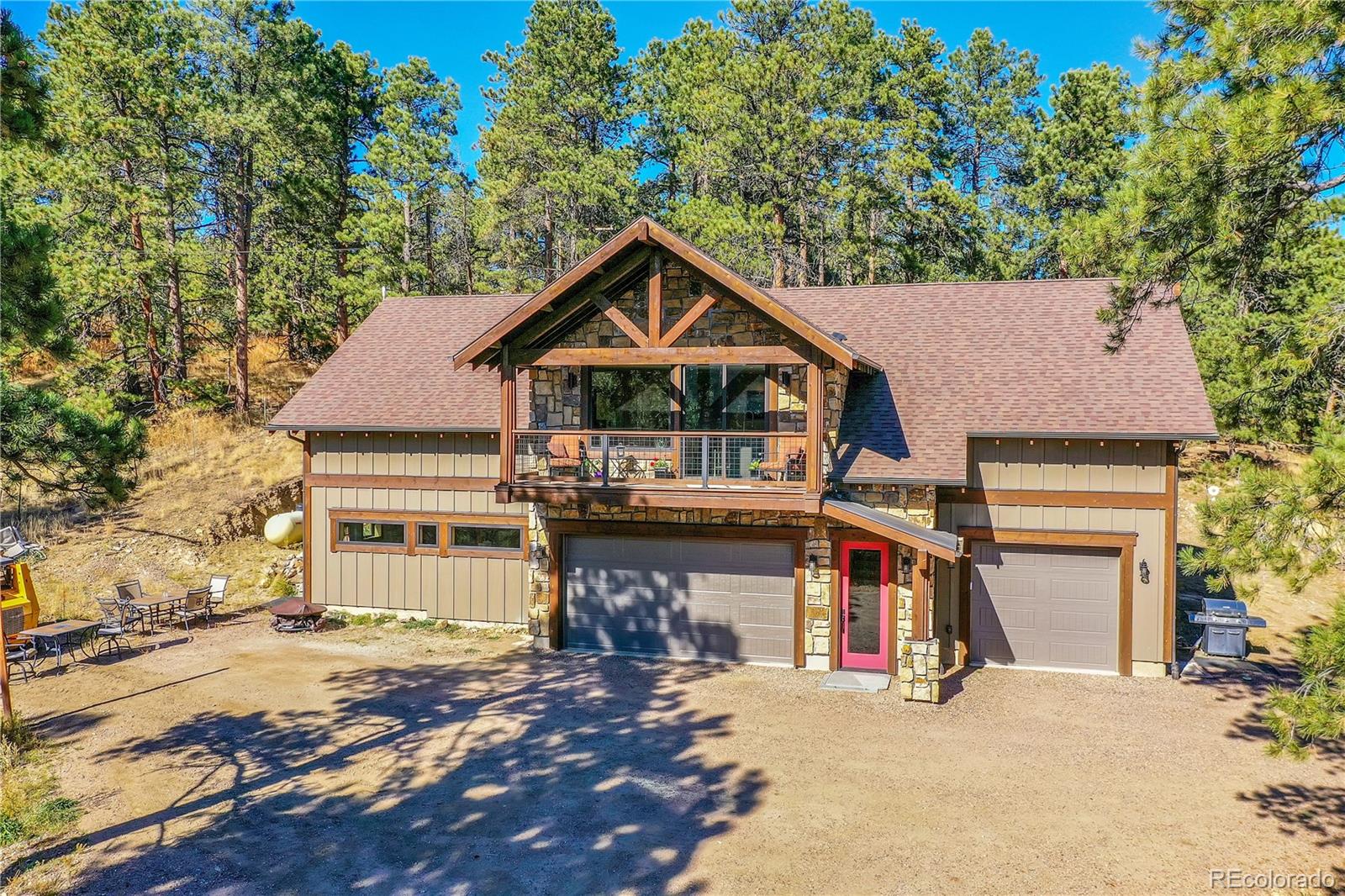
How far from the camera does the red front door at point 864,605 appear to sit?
1243cm

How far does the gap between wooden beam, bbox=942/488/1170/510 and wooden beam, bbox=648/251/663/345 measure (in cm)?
531

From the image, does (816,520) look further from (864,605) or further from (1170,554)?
(1170,554)

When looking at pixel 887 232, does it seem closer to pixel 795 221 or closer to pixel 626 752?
pixel 795 221

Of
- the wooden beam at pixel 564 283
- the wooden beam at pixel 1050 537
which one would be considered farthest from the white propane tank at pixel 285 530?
the wooden beam at pixel 1050 537

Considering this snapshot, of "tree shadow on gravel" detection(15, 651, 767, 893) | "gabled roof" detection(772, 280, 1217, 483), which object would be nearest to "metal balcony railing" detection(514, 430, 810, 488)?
"gabled roof" detection(772, 280, 1217, 483)

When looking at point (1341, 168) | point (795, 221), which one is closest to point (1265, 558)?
point (1341, 168)

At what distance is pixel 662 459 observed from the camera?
1312cm

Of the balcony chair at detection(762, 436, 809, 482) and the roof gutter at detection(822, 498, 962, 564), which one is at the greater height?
the balcony chair at detection(762, 436, 809, 482)

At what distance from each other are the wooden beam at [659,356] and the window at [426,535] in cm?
449

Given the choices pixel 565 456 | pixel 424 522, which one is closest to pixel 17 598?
pixel 424 522

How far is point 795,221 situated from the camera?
86.4 feet

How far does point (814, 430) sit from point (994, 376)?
4176mm

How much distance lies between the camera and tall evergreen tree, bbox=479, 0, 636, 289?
88.6ft

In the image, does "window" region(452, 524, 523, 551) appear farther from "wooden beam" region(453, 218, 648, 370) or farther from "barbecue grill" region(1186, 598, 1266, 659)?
"barbecue grill" region(1186, 598, 1266, 659)
